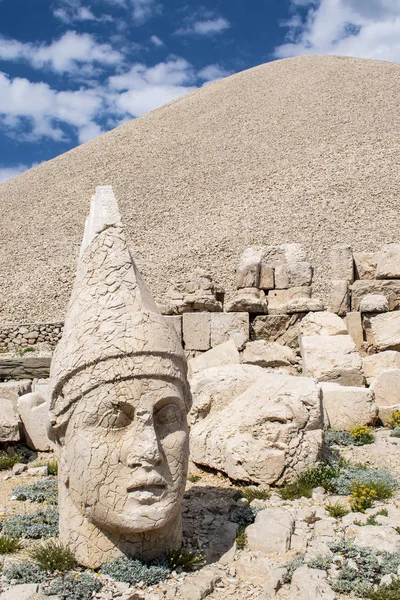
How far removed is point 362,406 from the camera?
7656 mm

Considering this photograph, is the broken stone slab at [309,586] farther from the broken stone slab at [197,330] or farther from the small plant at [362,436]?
the broken stone slab at [197,330]

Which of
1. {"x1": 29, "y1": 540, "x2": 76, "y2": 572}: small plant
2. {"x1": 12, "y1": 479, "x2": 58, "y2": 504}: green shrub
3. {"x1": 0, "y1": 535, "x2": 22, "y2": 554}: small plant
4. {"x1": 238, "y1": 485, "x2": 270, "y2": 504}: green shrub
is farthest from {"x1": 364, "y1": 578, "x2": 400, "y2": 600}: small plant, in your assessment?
{"x1": 12, "y1": 479, "x2": 58, "y2": 504}: green shrub

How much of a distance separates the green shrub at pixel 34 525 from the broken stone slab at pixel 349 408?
12.3 feet

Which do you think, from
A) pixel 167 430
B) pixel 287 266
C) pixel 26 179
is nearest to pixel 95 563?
pixel 167 430

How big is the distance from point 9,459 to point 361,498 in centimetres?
417

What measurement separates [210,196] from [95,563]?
36.3m

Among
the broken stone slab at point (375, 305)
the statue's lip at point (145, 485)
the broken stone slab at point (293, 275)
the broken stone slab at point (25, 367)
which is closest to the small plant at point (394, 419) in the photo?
the broken stone slab at point (375, 305)

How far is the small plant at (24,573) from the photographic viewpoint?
3979mm

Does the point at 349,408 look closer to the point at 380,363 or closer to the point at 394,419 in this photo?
the point at 394,419

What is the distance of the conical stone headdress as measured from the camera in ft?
13.7

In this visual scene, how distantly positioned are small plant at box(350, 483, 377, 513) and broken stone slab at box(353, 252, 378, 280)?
864 centimetres

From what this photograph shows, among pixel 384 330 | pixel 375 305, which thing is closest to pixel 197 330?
pixel 375 305

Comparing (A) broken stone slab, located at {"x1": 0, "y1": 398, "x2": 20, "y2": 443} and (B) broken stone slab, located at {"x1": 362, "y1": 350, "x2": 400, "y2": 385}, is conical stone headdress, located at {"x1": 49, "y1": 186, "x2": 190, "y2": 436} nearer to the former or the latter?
(A) broken stone slab, located at {"x1": 0, "y1": 398, "x2": 20, "y2": 443}

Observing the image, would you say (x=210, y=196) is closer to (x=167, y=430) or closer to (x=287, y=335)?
(x=287, y=335)
